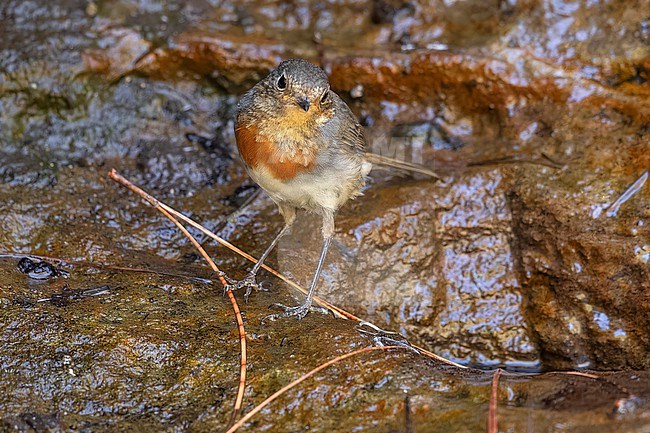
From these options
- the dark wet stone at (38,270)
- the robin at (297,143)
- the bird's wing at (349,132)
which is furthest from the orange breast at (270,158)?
the dark wet stone at (38,270)

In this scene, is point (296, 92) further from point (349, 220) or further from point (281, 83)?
point (349, 220)

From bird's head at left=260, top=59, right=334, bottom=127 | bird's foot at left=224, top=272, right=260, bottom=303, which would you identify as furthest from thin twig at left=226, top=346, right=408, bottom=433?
bird's head at left=260, top=59, right=334, bottom=127

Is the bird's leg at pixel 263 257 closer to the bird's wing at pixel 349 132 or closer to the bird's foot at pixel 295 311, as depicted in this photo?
the bird's foot at pixel 295 311

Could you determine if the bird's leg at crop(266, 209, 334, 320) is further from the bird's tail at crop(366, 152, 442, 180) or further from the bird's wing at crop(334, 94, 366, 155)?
the bird's tail at crop(366, 152, 442, 180)

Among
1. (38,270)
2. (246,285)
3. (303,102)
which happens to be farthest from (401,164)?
(38,270)

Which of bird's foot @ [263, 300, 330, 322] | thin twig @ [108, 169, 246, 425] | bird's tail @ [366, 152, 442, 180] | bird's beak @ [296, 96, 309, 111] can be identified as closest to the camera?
thin twig @ [108, 169, 246, 425]

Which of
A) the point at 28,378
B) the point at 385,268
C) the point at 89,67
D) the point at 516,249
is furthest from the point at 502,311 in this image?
the point at 89,67

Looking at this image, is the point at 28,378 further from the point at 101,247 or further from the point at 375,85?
the point at 375,85
